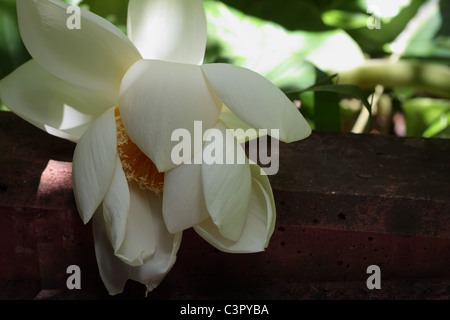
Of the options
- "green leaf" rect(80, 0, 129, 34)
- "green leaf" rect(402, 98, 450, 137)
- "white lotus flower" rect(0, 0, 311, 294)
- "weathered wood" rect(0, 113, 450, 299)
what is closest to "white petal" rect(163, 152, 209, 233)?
"white lotus flower" rect(0, 0, 311, 294)

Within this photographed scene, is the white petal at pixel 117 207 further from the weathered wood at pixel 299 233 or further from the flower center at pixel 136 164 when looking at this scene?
the weathered wood at pixel 299 233

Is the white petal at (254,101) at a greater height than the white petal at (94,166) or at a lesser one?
greater

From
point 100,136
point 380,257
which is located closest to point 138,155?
point 100,136

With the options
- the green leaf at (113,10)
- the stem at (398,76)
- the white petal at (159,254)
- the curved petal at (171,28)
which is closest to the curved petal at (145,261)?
the white petal at (159,254)

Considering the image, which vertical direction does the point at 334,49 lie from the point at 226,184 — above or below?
above

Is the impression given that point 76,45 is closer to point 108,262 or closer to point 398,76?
point 108,262

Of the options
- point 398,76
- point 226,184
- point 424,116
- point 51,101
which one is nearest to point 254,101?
point 226,184

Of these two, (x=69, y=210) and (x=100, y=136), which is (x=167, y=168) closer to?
(x=100, y=136)
